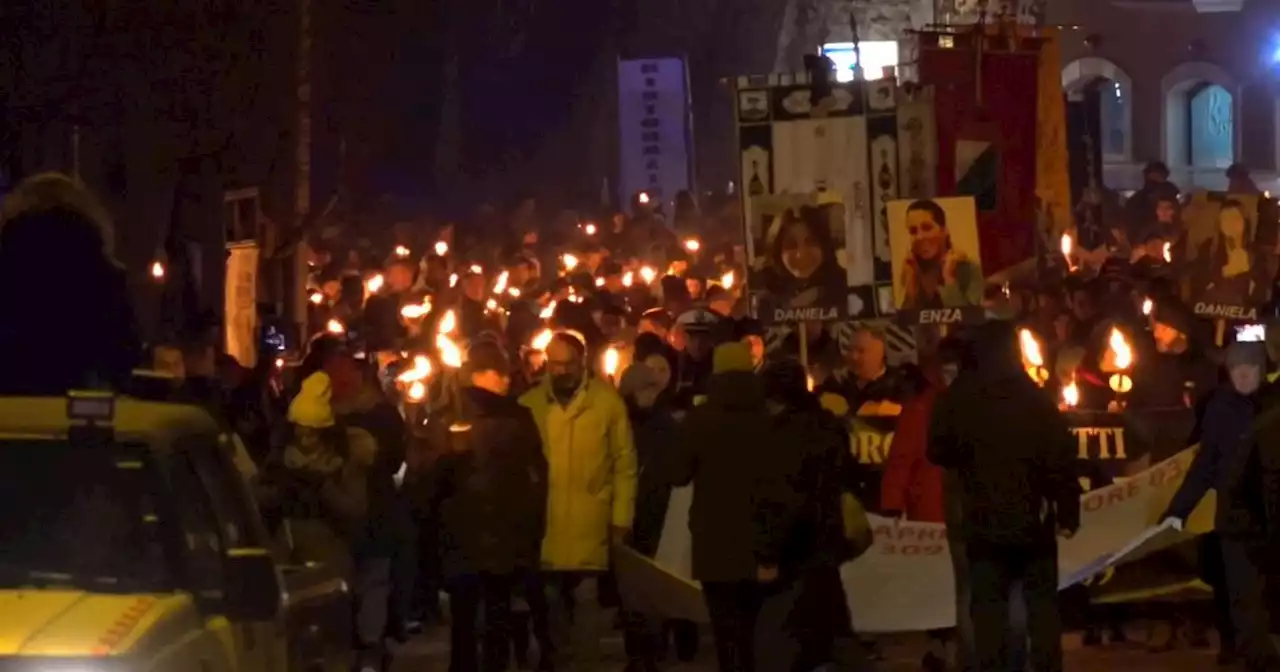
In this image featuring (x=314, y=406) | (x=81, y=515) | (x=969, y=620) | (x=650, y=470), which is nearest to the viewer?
(x=81, y=515)

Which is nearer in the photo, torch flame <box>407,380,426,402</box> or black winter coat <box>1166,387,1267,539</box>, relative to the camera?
black winter coat <box>1166,387,1267,539</box>

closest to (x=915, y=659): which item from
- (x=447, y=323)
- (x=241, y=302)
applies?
(x=447, y=323)

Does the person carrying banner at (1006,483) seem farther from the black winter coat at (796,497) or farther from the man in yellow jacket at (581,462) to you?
the man in yellow jacket at (581,462)

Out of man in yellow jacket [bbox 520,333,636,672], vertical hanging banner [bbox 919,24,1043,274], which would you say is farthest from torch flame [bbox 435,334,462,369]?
vertical hanging banner [bbox 919,24,1043,274]

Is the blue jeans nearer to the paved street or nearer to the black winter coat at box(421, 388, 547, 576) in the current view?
the paved street

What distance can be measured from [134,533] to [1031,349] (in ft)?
29.3

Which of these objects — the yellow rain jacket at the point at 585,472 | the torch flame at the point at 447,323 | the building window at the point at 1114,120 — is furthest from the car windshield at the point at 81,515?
the building window at the point at 1114,120

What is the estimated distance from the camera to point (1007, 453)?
35.1ft

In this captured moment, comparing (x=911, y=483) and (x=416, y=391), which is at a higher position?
(x=416, y=391)

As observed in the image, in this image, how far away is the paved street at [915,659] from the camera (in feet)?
43.8

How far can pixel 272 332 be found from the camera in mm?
19562

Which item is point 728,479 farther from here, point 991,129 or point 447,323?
point 447,323

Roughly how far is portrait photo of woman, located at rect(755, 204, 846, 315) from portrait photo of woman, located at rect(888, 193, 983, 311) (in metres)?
0.37

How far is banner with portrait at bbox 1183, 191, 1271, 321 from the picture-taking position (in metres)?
17.1
